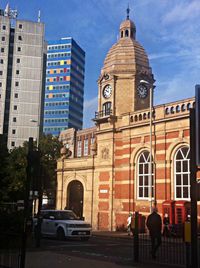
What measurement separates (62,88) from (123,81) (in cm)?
8867

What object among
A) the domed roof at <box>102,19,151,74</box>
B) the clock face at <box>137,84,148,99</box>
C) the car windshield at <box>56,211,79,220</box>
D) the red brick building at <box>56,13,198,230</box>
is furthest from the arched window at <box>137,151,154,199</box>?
the car windshield at <box>56,211,79,220</box>

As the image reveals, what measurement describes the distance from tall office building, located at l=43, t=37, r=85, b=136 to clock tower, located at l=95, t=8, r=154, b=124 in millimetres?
82691

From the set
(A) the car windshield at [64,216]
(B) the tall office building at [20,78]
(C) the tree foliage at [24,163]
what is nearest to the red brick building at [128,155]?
(C) the tree foliage at [24,163]

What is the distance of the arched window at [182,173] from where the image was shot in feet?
92.5

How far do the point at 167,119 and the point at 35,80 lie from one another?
241 feet

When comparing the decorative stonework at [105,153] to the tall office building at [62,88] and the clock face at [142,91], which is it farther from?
the tall office building at [62,88]

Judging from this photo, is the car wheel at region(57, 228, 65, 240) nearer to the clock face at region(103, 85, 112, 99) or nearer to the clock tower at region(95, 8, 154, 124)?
the clock tower at region(95, 8, 154, 124)

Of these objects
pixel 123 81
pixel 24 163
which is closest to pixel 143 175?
pixel 123 81

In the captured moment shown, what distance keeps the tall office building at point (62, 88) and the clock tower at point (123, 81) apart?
271ft

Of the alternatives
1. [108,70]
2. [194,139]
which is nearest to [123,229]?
[108,70]

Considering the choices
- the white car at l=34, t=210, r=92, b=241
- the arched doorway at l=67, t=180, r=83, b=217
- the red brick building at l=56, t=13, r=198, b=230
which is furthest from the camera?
the arched doorway at l=67, t=180, r=83, b=217

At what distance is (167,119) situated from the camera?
29156mm

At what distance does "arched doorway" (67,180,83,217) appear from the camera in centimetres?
3812

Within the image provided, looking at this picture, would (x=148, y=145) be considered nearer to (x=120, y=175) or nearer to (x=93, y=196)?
(x=120, y=175)
